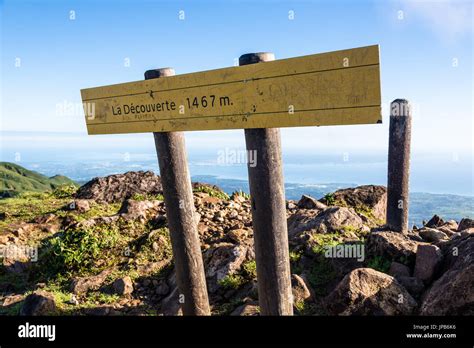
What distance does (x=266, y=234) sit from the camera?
420 centimetres

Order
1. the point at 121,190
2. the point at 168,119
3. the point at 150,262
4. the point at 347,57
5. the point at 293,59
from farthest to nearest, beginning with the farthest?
the point at 121,190 < the point at 150,262 < the point at 168,119 < the point at 293,59 < the point at 347,57

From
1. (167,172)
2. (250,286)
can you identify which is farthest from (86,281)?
(167,172)

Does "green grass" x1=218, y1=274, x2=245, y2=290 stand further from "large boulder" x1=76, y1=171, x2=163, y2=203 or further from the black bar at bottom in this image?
"large boulder" x1=76, y1=171, x2=163, y2=203

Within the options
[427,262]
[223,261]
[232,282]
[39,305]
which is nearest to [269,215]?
[232,282]

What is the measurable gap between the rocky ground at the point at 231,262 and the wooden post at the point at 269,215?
5.86 ft

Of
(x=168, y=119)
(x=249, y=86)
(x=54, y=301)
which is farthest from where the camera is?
(x=54, y=301)

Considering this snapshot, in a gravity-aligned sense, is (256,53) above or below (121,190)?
above

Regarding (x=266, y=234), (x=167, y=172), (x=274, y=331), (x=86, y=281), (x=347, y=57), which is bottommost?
(x=86, y=281)

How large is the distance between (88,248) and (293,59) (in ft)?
26.1

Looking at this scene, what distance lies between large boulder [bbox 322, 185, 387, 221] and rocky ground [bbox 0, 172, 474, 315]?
0.03 m

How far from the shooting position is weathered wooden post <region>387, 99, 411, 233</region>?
930cm

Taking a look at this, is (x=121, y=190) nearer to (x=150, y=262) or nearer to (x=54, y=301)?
(x=150, y=262)

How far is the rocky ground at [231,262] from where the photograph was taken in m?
5.95

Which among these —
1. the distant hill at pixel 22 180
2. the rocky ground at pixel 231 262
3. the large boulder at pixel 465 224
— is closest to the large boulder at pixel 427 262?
the rocky ground at pixel 231 262
